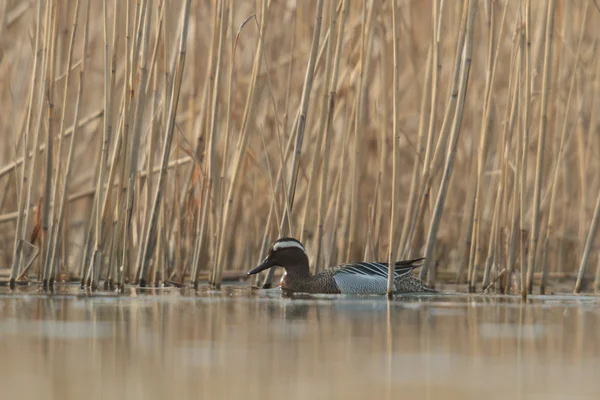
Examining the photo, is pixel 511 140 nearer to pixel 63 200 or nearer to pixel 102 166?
pixel 102 166

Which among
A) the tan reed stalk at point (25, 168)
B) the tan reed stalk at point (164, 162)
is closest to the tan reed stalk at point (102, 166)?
→ the tan reed stalk at point (164, 162)

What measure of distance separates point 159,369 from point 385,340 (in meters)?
1.27

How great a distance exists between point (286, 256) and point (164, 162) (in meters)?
1.11

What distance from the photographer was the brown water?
375 cm

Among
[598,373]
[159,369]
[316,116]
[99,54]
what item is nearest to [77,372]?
[159,369]

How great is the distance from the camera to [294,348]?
474cm

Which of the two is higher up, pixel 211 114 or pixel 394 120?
pixel 211 114

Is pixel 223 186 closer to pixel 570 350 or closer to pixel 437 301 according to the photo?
pixel 437 301

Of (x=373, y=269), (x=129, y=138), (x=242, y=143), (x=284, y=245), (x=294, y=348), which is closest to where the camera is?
(x=294, y=348)

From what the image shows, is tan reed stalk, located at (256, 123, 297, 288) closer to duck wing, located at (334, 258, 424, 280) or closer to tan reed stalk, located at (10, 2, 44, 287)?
duck wing, located at (334, 258, 424, 280)

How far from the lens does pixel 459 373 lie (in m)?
4.11

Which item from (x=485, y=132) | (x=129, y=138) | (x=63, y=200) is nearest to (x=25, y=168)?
(x=63, y=200)

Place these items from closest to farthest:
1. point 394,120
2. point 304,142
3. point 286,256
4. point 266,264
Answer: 1. point 394,120
2. point 286,256
3. point 266,264
4. point 304,142

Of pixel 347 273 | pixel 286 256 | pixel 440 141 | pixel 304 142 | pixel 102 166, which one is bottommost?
pixel 347 273
